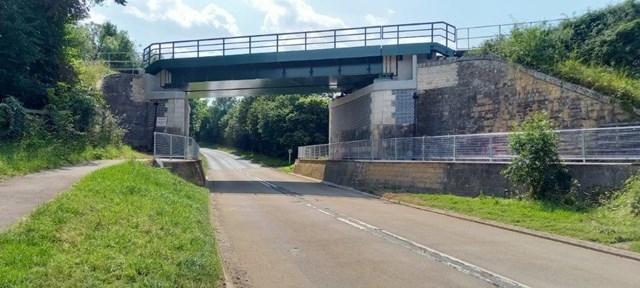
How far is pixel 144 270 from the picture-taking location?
6.01m

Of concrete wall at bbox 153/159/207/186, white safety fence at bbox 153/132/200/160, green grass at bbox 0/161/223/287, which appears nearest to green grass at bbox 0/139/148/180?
white safety fence at bbox 153/132/200/160

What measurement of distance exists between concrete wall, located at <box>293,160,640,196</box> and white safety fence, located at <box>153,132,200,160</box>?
9.02 m

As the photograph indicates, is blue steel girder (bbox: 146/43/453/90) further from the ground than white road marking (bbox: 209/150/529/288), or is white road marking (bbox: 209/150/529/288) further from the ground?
blue steel girder (bbox: 146/43/453/90)

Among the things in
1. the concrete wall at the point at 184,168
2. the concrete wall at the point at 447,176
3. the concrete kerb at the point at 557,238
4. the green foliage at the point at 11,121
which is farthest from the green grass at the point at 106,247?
the green foliage at the point at 11,121

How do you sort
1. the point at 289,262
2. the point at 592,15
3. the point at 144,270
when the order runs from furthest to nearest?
the point at 592,15 < the point at 289,262 < the point at 144,270

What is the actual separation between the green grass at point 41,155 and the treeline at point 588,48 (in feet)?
63.1

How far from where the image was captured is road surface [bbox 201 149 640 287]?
23.6 ft

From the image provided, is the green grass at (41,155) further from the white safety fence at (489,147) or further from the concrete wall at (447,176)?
the white safety fence at (489,147)

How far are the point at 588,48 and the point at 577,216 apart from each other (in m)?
14.8

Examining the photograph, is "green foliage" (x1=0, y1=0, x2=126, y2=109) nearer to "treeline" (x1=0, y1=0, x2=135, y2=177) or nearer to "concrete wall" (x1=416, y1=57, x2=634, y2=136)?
"treeline" (x1=0, y1=0, x2=135, y2=177)

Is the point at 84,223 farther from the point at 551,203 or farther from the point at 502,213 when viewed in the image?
the point at 551,203

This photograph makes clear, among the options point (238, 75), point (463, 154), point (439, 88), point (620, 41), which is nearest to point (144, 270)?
point (463, 154)

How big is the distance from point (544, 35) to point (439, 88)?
17.8ft

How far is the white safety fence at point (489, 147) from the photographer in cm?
1392
